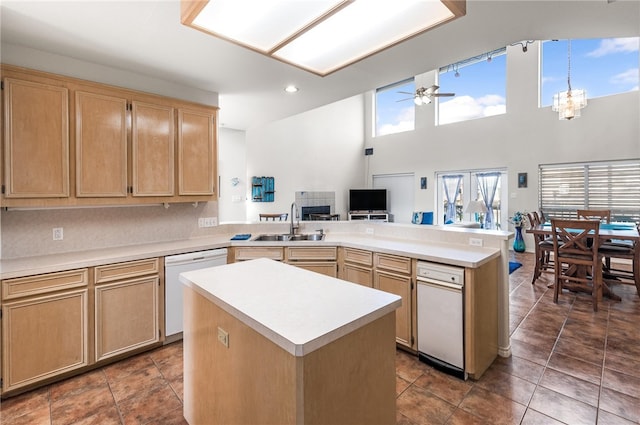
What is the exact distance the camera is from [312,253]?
10.4 ft

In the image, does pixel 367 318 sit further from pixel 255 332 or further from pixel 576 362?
pixel 576 362

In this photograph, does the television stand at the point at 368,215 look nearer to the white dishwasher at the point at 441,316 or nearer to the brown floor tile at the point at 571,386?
the white dishwasher at the point at 441,316

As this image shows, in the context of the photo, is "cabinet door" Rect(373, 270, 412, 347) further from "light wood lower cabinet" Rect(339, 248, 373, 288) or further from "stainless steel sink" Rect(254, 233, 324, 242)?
"stainless steel sink" Rect(254, 233, 324, 242)

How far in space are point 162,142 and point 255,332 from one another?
2498mm

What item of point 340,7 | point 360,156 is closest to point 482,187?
point 360,156

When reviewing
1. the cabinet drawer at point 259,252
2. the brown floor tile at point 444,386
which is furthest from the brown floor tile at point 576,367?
the cabinet drawer at point 259,252

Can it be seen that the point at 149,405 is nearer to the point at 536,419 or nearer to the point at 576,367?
the point at 536,419

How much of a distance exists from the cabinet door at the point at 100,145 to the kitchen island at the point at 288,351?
159 cm

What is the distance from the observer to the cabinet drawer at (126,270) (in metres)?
2.37

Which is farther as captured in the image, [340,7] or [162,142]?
[162,142]

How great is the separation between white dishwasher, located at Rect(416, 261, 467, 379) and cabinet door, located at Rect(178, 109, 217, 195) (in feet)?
7.82

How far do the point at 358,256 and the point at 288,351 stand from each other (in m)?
2.06

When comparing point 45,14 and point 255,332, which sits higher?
point 45,14

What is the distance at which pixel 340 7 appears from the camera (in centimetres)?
125
